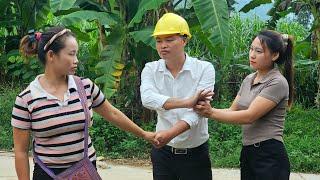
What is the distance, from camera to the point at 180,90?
3348 millimetres

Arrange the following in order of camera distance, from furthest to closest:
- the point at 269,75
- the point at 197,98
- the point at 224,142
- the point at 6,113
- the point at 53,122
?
the point at 6,113 → the point at 224,142 → the point at 269,75 → the point at 197,98 → the point at 53,122

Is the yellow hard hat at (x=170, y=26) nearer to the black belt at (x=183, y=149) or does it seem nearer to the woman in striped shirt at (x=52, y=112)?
the woman in striped shirt at (x=52, y=112)

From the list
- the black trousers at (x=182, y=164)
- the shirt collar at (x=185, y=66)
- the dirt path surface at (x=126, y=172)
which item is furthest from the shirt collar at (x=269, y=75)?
the dirt path surface at (x=126, y=172)

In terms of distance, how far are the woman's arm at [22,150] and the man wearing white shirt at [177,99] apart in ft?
2.63

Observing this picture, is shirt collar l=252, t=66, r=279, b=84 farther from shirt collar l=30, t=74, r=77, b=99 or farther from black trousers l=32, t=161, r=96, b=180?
black trousers l=32, t=161, r=96, b=180

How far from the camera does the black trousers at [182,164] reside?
3377 mm

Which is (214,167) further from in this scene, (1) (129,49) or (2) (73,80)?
(2) (73,80)

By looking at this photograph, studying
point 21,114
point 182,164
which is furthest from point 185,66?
point 21,114

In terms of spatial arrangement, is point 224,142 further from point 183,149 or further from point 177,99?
point 177,99

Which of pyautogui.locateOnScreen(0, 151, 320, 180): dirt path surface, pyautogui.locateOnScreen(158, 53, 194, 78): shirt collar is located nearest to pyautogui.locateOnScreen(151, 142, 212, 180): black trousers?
pyautogui.locateOnScreen(158, 53, 194, 78): shirt collar

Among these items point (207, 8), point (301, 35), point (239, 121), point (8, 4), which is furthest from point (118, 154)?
point (301, 35)

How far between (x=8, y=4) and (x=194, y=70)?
588 centimetres

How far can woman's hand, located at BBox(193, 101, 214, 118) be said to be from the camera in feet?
10.6

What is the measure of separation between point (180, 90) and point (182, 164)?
1.48ft
